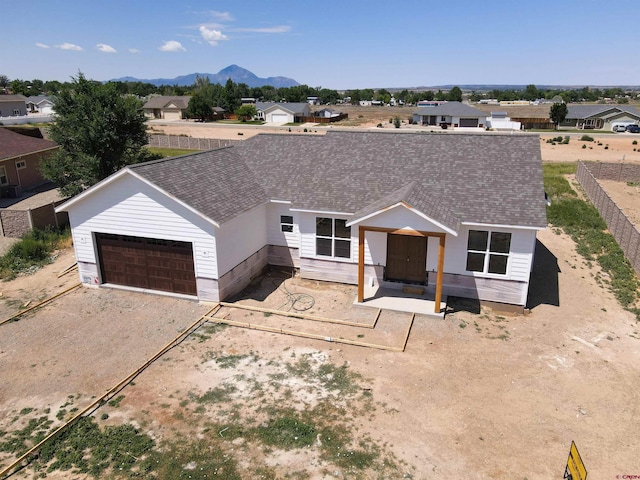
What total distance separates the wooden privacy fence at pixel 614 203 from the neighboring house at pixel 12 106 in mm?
104030

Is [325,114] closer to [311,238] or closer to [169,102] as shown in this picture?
[169,102]

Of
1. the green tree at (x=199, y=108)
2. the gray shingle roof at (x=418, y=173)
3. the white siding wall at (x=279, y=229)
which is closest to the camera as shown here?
the gray shingle roof at (x=418, y=173)

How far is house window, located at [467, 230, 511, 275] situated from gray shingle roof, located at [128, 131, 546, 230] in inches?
31.9

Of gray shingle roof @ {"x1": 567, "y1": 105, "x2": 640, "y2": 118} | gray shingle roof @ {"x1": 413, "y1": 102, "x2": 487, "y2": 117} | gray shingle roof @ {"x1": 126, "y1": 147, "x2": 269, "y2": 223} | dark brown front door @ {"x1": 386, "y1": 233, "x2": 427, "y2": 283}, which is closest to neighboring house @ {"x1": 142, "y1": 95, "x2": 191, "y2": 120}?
gray shingle roof @ {"x1": 413, "y1": 102, "x2": 487, "y2": 117}

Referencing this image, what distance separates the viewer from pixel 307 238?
64.7 ft

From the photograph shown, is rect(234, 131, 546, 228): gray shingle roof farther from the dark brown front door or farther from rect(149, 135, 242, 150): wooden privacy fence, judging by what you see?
rect(149, 135, 242, 150): wooden privacy fence

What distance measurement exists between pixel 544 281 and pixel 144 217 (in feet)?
55.4

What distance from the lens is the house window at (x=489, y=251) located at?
55.9 feet

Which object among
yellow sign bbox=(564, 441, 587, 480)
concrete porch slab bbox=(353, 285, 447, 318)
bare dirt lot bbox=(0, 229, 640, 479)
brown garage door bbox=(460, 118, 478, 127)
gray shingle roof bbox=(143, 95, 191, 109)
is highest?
gray shingle roof bbox=(143, 95, 191, 109)

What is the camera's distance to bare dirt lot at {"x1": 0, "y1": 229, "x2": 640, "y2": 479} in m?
10.5

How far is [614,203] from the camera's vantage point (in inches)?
1007

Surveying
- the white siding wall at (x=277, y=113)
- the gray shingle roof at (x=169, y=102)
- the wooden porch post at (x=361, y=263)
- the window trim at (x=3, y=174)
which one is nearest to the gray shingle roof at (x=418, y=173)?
the wooden porch post at (x=361, y=263)

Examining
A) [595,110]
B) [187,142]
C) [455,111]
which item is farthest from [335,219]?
[595,110]

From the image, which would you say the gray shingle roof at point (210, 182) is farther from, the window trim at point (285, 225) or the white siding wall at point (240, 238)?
the window trim at point (285, 225)
